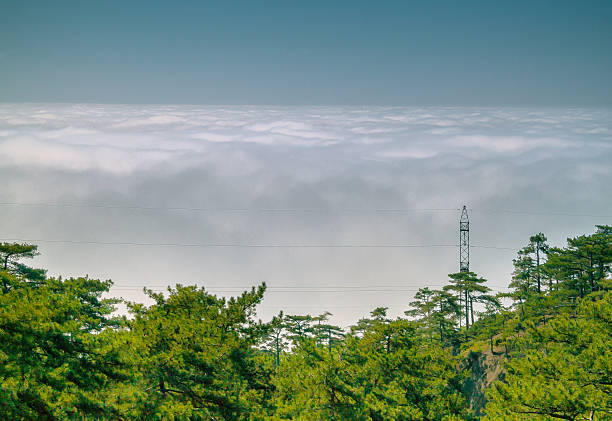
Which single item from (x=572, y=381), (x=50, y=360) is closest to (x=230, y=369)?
(x=50, y=360)

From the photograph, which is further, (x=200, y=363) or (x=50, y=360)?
(x=200, y=363)

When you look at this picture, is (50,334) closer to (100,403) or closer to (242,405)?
(100,403)

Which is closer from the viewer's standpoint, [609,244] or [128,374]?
[128,374]

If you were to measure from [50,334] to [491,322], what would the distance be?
165ft

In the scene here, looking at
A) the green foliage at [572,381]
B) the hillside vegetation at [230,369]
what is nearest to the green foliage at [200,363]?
the hillside vegetation at [230,369]

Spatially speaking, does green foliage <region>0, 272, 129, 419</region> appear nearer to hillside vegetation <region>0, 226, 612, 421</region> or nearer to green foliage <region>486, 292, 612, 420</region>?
hillside vegetation <region>0, 226, 612, 421</region>

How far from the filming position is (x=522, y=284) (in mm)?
60812

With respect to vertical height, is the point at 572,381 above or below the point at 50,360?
below

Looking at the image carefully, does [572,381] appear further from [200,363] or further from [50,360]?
[50,360]

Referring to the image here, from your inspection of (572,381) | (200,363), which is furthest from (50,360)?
(572,381)

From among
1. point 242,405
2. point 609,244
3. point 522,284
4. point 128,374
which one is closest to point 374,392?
point 242,405

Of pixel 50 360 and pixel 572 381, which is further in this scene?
pixel 572 381

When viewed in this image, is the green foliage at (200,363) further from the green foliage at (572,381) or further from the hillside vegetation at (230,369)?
the green foliage at (572,381)

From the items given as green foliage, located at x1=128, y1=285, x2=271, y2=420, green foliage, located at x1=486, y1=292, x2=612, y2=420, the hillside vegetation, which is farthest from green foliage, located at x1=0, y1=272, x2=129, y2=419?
green foliage, located at x1=486, y1=292, x2=612, y2=420
